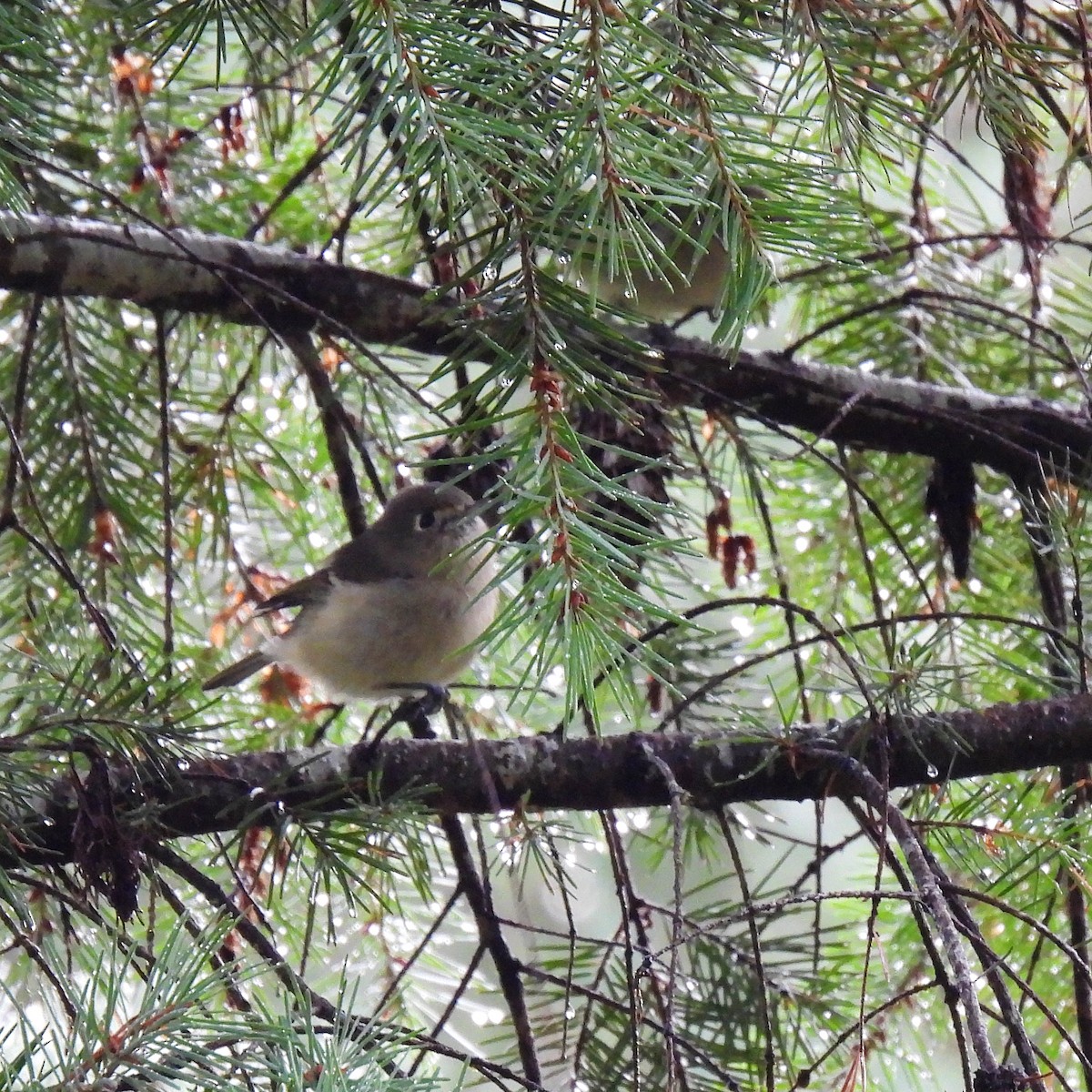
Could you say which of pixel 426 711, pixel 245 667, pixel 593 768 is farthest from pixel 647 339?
pixel 245 667

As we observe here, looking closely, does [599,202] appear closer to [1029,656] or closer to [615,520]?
[615,520]

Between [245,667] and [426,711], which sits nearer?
[426,711]

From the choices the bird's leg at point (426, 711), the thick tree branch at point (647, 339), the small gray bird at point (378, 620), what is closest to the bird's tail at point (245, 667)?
the small gray bird at point (378, 620)

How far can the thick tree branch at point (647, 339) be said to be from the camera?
1540mm

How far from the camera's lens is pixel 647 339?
1.84 m

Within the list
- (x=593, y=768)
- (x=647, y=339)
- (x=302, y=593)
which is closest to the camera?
(x=593, y=768)

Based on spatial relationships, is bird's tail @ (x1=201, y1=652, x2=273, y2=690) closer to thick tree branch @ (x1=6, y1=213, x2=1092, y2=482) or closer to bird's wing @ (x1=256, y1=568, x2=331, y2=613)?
bird's wing @ (x1=256, y1=568, x2=331, y2=613)

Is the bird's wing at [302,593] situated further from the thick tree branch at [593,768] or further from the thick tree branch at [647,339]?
the thick tree branch at [593,768]

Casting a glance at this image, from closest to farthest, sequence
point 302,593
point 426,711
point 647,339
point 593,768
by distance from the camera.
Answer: point 593,768 < point 426,711 < point 647,339 < point 302,593

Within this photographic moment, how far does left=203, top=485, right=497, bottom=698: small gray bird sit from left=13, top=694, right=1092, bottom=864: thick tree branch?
0.60 metres

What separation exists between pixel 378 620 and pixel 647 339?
63 cm

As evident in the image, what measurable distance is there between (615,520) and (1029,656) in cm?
88

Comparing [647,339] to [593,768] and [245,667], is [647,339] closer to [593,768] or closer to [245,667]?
[593,768]

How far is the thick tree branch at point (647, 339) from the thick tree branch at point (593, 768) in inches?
13.3
